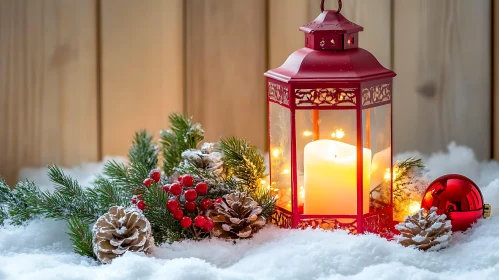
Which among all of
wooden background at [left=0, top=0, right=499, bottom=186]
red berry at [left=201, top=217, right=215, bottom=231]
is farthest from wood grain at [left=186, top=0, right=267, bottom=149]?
red berry at [left=201, top=217, right=215, bottom=231]

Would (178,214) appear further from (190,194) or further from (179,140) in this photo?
(179,140)

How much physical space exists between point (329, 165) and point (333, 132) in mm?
66

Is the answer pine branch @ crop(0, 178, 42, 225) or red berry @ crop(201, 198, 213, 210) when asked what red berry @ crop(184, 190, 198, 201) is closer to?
red berry @ crop(201, 198, 213, 210)

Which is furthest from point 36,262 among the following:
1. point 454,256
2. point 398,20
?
point 398,20

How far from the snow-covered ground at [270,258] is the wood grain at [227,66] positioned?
0.62 metres

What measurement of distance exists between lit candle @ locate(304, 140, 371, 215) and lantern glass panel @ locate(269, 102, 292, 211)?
0.14 ft

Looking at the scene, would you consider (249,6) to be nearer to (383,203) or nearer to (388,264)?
(383,203)

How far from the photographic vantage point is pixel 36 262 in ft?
4.52

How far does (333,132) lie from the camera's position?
60.8 inches

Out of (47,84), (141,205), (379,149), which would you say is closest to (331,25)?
(379,149)

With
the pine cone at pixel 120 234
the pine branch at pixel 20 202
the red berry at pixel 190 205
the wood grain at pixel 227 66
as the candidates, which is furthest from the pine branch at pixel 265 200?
the wood grain at pixel 227 66

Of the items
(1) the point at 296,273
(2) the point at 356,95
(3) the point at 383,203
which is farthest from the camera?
(3) the point at 383,203

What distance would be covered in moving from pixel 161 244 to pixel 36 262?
0.70ft

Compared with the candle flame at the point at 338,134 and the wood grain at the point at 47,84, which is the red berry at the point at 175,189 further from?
the wood grain at the point at 47,84
